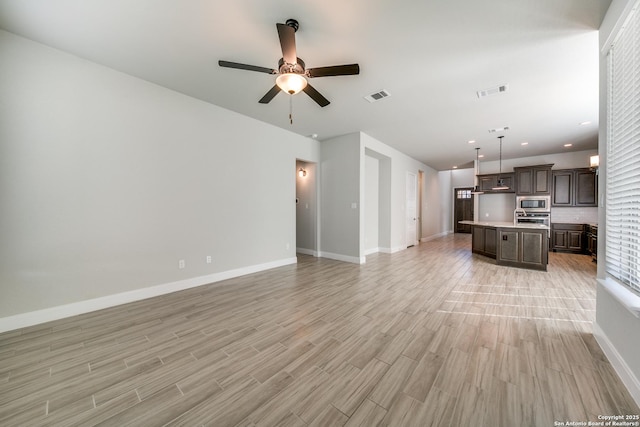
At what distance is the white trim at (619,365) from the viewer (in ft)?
5.00

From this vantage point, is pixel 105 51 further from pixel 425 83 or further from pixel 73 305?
pixel 425 83

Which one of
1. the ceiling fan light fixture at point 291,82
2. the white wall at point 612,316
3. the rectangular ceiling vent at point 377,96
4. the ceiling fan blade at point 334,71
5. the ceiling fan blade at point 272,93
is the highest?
the rectangular ceiling vent at point 377,96

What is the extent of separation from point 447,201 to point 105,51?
12.3 metres

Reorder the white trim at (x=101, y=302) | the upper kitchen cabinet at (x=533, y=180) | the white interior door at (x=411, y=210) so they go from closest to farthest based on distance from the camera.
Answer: the white trim at (x=101, y=302) → the upper kitchen cabinet at (x=533, y=180) → the white interior door at (x=411, y=210)

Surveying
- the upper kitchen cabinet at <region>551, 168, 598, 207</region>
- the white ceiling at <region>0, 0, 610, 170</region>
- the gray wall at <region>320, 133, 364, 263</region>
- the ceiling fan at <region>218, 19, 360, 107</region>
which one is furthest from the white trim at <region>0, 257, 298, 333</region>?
the upper kitchen cabinet at <region>551, 168, 598, 207</region>

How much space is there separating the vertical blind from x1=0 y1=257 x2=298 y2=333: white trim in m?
4.64

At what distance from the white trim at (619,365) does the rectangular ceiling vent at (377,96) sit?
11.5 feet

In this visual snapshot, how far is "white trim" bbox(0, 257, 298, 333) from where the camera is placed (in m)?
2.43

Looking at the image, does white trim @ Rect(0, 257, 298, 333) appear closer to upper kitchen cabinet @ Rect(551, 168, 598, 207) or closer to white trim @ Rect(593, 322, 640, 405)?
white trim @ Rect(593, 322, 640, 405)

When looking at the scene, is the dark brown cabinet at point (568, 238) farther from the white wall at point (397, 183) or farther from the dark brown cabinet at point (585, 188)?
the white wall at point (397, 183)

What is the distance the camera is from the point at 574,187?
6695 millimetres

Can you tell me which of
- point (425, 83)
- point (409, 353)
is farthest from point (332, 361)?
A: point (425, 83)

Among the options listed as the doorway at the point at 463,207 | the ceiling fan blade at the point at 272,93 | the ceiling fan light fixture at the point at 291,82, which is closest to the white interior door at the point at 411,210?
the doorway at the point at 463,207

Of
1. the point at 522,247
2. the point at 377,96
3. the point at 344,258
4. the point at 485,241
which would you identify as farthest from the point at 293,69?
the point at 485,241
